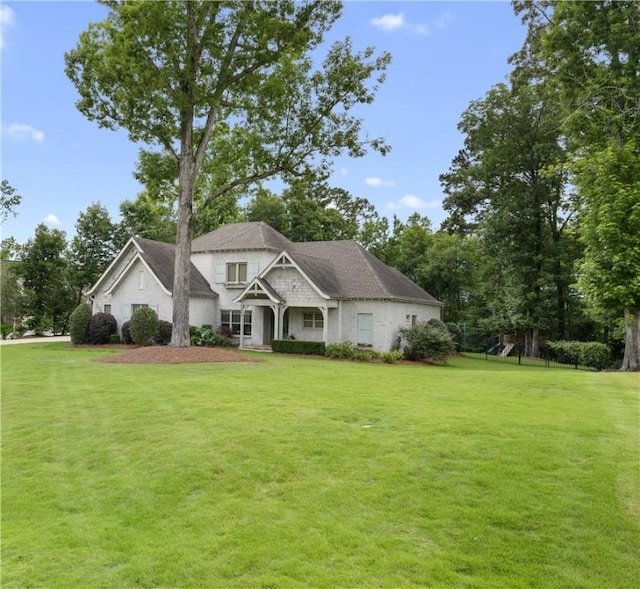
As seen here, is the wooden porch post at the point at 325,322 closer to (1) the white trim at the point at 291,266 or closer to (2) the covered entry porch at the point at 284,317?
(2) the covered entry porch at the point at 284,317

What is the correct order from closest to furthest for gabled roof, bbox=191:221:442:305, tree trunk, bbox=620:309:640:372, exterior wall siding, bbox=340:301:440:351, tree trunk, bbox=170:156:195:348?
tree trunk, bbox=620:309:640:372
tree trunk, bbox=170:156:195:348
exterior wall siding, bbox=340:301:440:351
gabled roof, bbox=191:221:442:305

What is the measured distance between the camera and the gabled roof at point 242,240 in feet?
96.9

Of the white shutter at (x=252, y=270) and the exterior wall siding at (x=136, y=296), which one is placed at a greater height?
the white shutter at (x=252, y=270)

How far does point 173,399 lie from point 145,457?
3288mm

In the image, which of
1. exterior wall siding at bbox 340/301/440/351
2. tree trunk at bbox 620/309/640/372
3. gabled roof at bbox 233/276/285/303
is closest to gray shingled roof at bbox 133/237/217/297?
gabled roof at bbox 233/276/285/303

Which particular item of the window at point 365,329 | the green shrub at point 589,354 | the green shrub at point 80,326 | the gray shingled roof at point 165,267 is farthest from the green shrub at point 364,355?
the green shrub at point 80,326

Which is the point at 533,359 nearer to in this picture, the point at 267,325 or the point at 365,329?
the point at 365,329

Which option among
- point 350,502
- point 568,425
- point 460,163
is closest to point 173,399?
point 350,502

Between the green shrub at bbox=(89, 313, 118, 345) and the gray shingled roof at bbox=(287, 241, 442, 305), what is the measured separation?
36.3 feet

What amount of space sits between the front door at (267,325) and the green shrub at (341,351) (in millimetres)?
5719

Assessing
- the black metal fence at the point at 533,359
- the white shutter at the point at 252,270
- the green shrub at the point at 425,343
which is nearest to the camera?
the green shrub at the point at 425,343

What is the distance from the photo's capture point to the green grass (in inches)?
152

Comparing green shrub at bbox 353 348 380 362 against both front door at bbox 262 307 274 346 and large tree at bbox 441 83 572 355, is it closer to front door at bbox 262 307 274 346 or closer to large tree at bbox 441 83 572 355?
front door at bbox 262 307 274 346

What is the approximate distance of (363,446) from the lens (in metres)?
6.45
